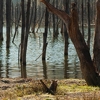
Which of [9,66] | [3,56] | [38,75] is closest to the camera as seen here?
[38,75]

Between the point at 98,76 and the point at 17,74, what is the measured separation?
19.4ft

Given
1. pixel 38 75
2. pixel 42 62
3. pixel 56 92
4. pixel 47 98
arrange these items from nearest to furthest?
pixel 47 98 < pixel 56 92 < pixel 38 75 < pixel 42 62

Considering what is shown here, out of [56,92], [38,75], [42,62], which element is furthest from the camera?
[42,62]

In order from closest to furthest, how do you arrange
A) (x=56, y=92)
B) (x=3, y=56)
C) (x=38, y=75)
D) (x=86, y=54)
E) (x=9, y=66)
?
(x=56, y=92), (x=86, y=54), (x=38, y=75), (x=9, y=66), (x=3, y=56)

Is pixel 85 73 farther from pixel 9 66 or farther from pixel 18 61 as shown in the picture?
pixel 18 61

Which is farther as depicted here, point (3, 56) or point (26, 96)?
point (3, 56)

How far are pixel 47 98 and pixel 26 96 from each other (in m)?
0.66

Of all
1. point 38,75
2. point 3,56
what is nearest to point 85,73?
point 38,75

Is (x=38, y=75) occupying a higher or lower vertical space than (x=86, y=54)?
lower

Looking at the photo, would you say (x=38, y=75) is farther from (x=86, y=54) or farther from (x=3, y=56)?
(x=3, y=56)

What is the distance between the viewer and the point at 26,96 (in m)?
8.13

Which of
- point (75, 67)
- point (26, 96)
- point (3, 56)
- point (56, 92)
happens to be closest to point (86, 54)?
point (56, 92)

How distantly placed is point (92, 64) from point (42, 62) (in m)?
8.72

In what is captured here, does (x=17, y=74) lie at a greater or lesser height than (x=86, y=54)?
lesser
